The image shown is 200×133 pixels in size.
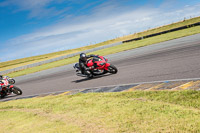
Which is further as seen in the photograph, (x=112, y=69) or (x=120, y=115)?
(x=112, y=69)

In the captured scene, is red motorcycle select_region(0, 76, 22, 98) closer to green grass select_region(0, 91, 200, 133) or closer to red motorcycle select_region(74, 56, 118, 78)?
red motorcycle select_region(74, 56, 118, 78)

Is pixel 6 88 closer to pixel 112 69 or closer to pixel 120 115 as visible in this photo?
pixel 112 69

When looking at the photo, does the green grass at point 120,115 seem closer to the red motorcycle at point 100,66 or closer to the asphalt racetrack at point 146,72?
the asphalt racetrack at point 146,72

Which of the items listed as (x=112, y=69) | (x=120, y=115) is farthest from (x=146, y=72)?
(x=120, y=115)

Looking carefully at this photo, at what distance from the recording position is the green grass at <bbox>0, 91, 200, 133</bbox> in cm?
414

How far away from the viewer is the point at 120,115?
5.01 m

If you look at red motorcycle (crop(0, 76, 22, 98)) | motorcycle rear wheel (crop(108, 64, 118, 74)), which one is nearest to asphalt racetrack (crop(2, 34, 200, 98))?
motorcycle rear wheel (crop(108, 64, 118, 74))

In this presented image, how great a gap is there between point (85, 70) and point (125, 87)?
171 inches

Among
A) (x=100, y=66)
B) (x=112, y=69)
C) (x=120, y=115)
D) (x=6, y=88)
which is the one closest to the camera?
(x=120, y=115)

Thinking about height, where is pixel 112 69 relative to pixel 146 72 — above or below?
above

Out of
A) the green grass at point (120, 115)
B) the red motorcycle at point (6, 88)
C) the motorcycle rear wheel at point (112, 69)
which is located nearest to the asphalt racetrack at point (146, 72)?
the motorcycle rear wheel at point (112, 69)

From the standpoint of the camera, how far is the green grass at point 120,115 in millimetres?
4137

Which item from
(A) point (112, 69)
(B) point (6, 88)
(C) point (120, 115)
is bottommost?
(C) point (120, 115)

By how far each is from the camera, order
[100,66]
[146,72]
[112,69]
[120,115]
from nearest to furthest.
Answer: [120,115] < [146,72] < [100,66] < [112,69]
